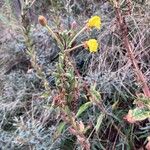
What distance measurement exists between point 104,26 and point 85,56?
0.70ft

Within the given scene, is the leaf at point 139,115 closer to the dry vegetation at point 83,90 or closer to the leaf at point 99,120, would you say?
the dry vegetation at point 83,90

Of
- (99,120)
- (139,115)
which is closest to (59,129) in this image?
(99,120)

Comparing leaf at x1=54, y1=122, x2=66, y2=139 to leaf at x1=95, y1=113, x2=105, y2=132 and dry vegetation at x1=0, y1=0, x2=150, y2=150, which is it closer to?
dry vegetation at x1=0, y1=0, x2=150, y2=150

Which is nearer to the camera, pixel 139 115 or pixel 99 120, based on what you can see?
pixel 139 115

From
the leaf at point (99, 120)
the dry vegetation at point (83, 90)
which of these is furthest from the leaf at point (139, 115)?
the leaf at point (99, 120)

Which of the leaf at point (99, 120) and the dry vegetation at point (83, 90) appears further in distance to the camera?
the leaf at point (99, 120)

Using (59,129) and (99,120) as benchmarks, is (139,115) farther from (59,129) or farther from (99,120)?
(59,129)

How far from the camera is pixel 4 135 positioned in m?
1.74

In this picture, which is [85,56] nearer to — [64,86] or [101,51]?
[101,51]

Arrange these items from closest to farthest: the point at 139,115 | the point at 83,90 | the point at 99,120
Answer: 1. the point at 139,115
2. the point at 99,120
3. the point at 83,90

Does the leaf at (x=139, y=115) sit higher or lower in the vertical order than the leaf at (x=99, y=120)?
higher

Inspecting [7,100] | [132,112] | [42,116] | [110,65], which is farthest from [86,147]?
[7,100]

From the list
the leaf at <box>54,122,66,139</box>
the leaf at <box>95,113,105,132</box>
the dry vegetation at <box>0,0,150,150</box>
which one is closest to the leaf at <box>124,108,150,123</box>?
the dry vegetation at <box>0,0,150,150</box>

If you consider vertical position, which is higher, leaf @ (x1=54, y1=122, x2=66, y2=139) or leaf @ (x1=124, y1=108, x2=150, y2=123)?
leaf @ (x1=124, y1=108, x2=150, y2=123)
